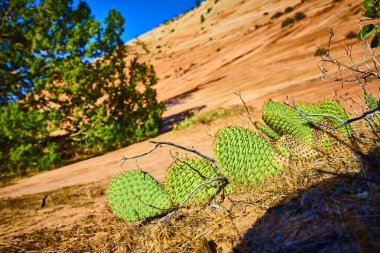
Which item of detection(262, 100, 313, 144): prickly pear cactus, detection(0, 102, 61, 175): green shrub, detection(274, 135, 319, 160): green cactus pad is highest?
detection(0, 102, 61, 175): green shrub

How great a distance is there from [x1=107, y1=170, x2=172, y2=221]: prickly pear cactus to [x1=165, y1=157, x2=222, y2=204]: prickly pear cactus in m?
0.10

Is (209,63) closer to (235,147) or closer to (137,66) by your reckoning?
(137,66)

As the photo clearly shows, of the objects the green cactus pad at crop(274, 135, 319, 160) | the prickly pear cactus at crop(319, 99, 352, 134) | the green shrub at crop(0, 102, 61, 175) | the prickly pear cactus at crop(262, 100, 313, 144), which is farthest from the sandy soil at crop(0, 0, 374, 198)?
the green cactus pad at crop(274, 135, 319, 160)

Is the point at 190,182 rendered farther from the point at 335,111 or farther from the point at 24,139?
the point at 24,139

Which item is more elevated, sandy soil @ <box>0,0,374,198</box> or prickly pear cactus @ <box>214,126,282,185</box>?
sandy soil @ <box>0,0,374,198</box>

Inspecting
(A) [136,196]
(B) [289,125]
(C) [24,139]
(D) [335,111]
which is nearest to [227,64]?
(C) [24,139]

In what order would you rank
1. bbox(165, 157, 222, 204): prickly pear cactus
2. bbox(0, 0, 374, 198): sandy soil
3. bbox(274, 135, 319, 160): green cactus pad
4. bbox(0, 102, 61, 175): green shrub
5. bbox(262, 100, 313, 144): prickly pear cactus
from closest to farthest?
1. bbox(165, 157, 222, 204): prickly pear cactus
2. bbox(274, 135, 319, 160): green cactus pad
3. bbox(262, 100, 313, 144): prickly pear cactus
4. bbox(0, 0, 374, 198): sandy soil
5. bbox(0, 102, 61, 175): green shrub

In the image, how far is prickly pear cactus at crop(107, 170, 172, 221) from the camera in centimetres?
254

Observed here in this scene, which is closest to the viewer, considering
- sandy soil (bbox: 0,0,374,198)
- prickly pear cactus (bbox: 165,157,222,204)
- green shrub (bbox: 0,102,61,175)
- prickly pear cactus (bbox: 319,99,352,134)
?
prickly pear cactus (bbox: 165,157,222,204)

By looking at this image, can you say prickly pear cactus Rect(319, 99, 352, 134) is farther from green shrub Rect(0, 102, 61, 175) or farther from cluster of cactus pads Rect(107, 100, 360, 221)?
green shrub Rect(0, 102, 61, 175)

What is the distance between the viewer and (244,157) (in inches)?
102

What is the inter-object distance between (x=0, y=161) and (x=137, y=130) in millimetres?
4300

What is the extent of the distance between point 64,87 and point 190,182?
251 inches

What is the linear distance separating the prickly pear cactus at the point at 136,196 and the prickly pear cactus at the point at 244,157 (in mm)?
621
